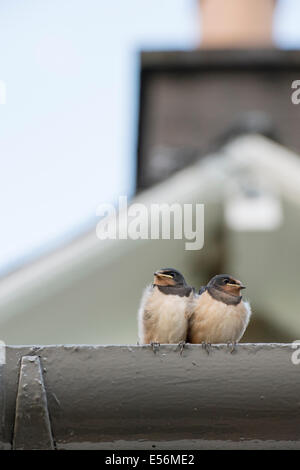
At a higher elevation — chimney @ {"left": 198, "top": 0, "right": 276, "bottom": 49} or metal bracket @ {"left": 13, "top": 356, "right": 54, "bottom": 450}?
chimney @ {"left": 198, "top": 0, "right": 276, "bottom": 49}

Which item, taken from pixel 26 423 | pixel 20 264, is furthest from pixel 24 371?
A: pixel 20 264

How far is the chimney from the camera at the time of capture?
8.56 metres

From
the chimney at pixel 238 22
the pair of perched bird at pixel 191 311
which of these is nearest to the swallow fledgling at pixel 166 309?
the pair of perched bird at pixel 191 311

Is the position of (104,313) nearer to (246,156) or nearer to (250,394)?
(246,156)

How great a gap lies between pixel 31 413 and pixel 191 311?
2.25ft

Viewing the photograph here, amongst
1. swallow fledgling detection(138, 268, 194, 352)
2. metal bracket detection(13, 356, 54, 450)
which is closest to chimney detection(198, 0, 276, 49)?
swallow fledgling detection(138, 268, 194, 352)

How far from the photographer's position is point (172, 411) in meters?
1.05

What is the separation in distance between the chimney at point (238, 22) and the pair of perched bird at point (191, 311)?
689cm

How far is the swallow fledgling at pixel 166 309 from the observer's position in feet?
5.29

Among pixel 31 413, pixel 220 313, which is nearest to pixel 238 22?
pixel 220 313

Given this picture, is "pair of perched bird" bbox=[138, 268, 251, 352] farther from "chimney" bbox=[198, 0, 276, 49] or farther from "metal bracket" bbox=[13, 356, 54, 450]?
"chimney" bbox=[198, 0, 276, 49]

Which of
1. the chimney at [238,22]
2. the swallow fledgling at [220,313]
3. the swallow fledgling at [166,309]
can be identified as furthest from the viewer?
the chimney at [238,22]

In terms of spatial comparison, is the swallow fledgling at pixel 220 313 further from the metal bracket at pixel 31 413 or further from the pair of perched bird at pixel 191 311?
the metal bracket at pixel 31 413

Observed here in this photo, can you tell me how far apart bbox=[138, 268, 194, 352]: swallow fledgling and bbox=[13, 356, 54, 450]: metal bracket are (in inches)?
20.0
